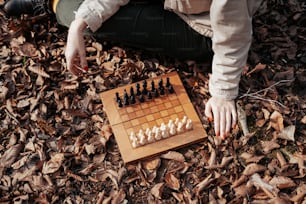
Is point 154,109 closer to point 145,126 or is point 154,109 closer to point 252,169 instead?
point 145,126

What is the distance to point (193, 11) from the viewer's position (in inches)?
86.0

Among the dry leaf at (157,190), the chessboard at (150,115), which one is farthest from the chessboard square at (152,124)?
the dry leaf at (157,190)

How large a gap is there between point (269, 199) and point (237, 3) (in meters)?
0.98

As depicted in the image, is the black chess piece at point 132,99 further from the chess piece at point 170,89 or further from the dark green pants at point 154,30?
the dark green pants at point 154,30

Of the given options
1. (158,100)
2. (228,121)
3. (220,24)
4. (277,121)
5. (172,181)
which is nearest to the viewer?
(220,24)

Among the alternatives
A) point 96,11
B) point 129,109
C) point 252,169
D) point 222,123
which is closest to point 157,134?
point 129,109

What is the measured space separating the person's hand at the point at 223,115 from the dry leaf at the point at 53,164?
2.79 ft

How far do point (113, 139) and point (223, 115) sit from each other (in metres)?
0.63

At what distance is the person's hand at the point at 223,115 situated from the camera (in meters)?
2.08

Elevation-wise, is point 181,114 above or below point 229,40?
below

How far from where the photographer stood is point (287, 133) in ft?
7.43

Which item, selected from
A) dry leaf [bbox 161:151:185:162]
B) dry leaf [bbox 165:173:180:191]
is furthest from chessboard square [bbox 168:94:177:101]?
dry leaf [bbox 165:173:180:191]

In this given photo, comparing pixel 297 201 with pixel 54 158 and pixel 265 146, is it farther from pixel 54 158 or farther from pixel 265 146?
pixel 54 158

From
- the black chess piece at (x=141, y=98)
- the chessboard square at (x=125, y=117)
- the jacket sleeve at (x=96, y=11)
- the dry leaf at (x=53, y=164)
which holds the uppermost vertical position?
the jacket sleeve at (x=96, y=11)
